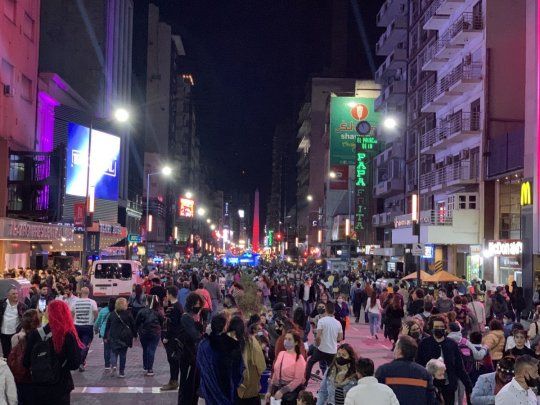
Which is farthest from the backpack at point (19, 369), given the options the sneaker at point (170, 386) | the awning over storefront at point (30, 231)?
the awning over storefront at point (30, 231)

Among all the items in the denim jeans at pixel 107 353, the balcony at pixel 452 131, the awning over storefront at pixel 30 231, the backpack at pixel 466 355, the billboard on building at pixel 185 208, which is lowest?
the denim jeans at pixel 107 353

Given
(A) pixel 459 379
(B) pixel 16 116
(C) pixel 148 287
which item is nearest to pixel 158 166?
(B) pixel 16 116

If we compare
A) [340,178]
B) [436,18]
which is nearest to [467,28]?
[436,18]

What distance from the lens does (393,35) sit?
61.5m

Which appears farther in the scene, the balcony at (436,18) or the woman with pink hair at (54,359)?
the balcony at (436,18)

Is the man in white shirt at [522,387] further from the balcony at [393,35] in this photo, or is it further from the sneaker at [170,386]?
the balcony at [393,35]

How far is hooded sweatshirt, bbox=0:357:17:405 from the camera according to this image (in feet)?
23.2

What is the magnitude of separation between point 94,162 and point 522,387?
2088 inches

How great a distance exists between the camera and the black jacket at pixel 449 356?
1021 cm

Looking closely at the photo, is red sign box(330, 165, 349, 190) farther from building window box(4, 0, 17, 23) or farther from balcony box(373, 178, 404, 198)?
building window box(4, 0, 17, 23)

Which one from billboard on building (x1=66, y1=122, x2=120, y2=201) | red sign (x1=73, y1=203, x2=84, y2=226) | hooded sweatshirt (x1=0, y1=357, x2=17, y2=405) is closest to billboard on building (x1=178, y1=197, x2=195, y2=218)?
billboard on building (x1=66, y1=122, x2=120, y2=201)

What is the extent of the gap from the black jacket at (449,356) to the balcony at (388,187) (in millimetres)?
49033

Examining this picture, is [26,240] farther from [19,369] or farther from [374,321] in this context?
[19,369]

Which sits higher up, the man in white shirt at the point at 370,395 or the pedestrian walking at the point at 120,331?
the man in white shirt at the point at 370,395
